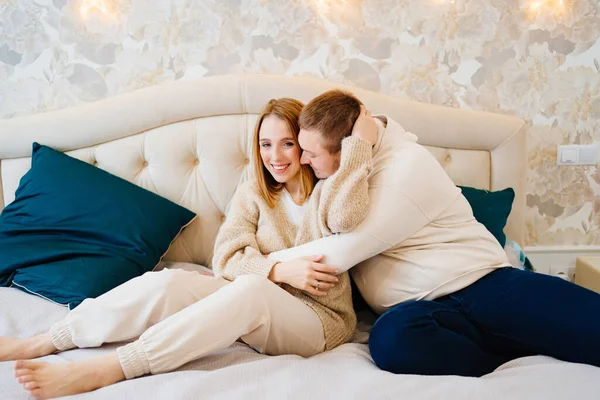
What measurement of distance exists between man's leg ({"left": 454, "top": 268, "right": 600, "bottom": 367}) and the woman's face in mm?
622

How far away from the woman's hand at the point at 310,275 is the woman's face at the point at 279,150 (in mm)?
310

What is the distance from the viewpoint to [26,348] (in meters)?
1.21

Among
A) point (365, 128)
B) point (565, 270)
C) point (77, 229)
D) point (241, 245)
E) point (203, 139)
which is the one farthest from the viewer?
point (565, 270)

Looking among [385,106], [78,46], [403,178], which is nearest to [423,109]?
[385,106]

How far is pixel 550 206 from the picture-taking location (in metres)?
2.11

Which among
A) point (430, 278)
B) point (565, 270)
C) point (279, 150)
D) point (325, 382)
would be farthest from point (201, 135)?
point (565, 270)

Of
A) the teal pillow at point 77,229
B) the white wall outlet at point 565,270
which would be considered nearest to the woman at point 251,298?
the teal pillow at point 77,229

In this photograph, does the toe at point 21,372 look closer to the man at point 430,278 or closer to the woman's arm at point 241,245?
the woman's arm at point 241,245

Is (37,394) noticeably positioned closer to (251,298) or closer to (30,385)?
(30,385)

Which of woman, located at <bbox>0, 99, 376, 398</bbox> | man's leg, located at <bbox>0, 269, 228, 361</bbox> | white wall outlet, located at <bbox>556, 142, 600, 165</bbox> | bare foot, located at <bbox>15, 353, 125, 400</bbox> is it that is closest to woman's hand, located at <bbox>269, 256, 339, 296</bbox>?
woman, located at <bbox>0, 99, 376, 398</bbox>

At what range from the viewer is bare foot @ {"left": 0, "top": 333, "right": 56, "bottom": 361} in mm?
1199

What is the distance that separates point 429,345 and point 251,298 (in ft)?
1.45

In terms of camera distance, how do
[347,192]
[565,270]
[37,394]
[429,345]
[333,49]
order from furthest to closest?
[565,270], [333,49], [347,192], [429,345], [37,394]

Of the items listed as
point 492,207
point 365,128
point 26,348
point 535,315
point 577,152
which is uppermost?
point 365,128
